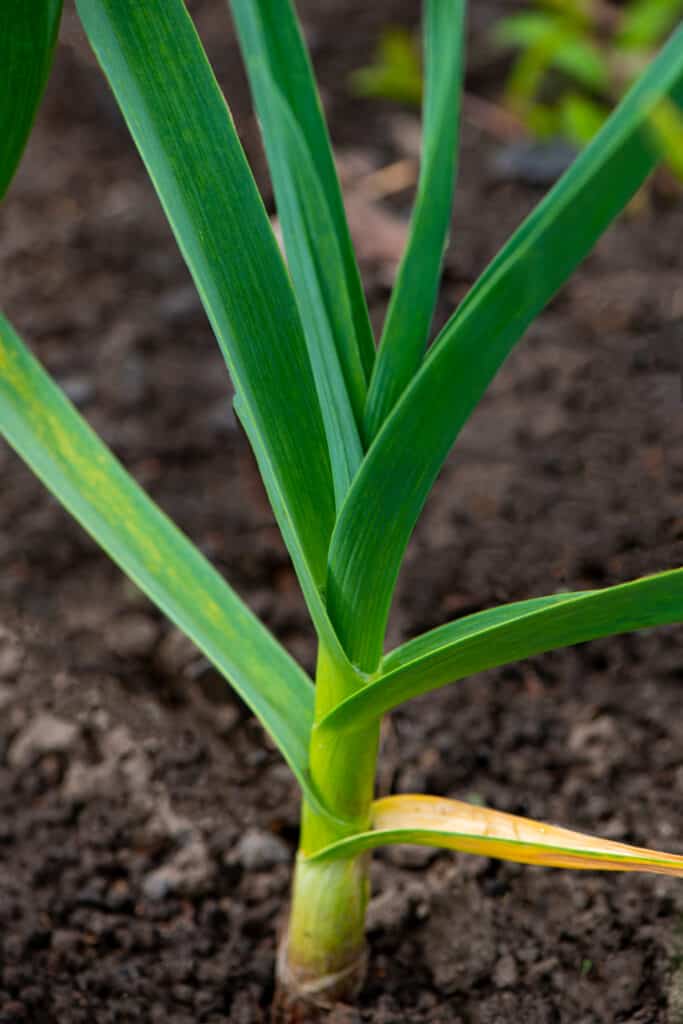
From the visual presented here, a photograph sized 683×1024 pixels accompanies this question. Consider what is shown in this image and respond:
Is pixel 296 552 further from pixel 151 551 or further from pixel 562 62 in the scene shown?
pixel 562 62

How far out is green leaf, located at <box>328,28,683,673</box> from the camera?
0.52m

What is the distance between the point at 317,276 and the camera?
0.73 metres

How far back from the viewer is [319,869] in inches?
32.0

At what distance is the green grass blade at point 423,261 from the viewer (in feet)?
2.34

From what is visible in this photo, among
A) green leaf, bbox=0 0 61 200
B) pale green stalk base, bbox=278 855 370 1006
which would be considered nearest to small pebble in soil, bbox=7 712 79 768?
pale green stalk base, bbox=278 855 370 1006

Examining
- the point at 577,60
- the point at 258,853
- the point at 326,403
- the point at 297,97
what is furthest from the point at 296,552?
the point at 577,60

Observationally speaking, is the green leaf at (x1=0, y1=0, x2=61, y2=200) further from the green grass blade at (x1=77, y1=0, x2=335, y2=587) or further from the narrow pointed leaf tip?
the narrow pointed leaf tip

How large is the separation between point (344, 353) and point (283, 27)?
0.24m

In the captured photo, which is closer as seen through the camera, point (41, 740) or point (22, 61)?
point (22, 61)

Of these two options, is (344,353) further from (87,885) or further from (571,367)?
(571,367)

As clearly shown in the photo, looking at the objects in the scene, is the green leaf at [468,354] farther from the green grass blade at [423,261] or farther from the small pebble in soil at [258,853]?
the small pebble in soil at [258,853]

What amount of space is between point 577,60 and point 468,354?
1.57m

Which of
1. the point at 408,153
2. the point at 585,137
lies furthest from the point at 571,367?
the point at 408,153

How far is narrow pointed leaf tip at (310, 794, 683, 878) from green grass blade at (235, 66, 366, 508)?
0.76 ft
